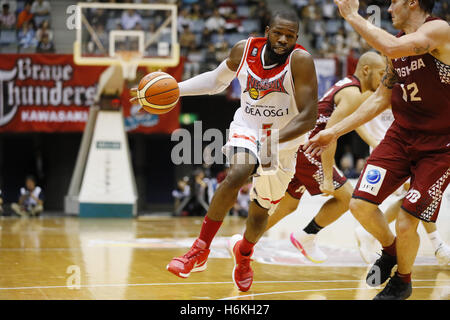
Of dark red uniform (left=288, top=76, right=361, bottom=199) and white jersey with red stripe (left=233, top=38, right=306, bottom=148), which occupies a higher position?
white jersey with red stripe (left=233, top=38, right=306, bottom=148)

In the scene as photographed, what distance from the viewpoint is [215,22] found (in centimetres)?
1847

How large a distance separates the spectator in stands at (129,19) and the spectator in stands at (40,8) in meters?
3.20

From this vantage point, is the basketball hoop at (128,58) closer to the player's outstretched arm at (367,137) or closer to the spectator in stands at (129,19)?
the spectator in stands at (129,19)

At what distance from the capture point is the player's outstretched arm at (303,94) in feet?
16.4

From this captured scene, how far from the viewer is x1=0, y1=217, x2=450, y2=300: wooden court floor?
545 cm

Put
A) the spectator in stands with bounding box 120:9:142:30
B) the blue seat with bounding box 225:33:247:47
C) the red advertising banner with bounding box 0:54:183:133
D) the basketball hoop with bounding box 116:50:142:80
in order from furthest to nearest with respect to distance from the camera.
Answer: the blue seat with bounding box 225:33:247:47
the red advertising banner with bounding box 0:54:183:133
the spectator in stands with bounding box 120:9:142:30
the basketball hoop with bounding box 116:50:142:80

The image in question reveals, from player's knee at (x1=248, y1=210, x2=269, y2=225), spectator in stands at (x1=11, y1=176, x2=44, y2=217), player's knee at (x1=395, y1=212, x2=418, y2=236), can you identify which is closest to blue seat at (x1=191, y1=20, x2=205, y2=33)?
spectator in stands at (x1=11, y1=176, x2=44, y2=217)

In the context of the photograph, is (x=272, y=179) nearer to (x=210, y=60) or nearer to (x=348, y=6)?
(x=348, y=6)

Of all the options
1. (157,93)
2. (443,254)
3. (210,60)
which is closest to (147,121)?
(210,60)

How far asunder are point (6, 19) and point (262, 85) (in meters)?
13.7

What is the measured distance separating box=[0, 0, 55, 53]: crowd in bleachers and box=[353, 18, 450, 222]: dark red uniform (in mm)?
12652

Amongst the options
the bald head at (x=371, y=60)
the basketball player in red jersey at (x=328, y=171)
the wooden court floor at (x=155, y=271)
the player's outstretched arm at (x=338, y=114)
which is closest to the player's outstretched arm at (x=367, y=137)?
the basketball player in red jersey at (x=328, y=171)

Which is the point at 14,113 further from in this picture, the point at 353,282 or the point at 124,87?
the point at 353,282

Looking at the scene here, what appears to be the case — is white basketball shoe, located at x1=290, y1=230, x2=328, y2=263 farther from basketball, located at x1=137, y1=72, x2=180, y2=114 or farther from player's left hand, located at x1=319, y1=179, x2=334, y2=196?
basketball, located at x1=137, y1=72, x2=180, y2=114
